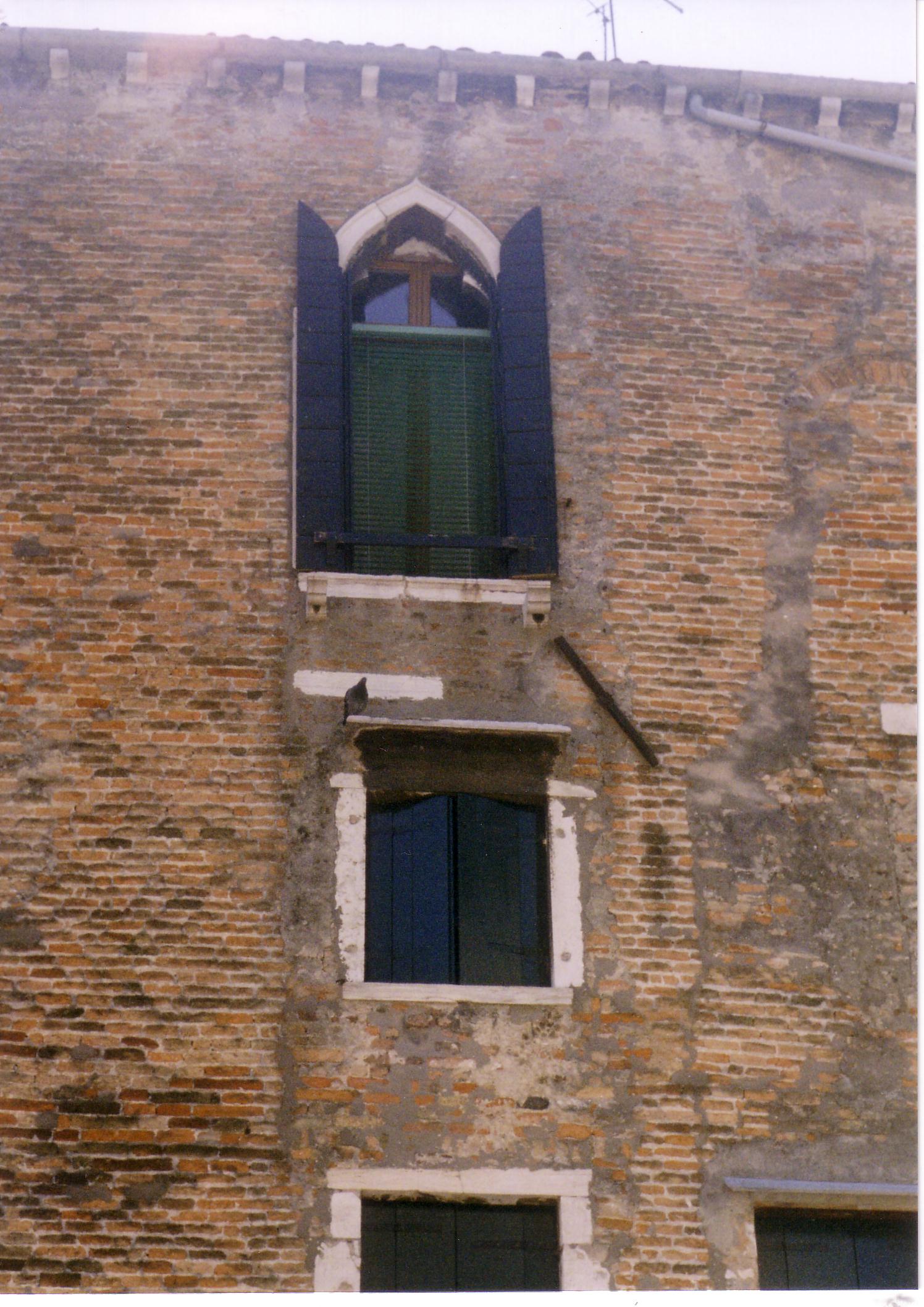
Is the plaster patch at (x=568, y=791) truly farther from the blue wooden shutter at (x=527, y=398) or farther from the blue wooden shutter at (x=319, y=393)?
the blue wooden shutter at (x=319, y=393)

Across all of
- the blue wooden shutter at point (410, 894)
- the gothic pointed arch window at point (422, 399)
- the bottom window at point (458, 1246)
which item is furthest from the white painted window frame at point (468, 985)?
the gothic pointed arch window at point (422, 399)

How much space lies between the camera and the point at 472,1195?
8.01 meters

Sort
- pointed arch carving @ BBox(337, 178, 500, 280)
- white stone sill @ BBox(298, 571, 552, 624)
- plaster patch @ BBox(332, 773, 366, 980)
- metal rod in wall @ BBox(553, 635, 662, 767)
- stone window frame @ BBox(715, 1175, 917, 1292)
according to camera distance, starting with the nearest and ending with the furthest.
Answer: stone window frame @ BBox(715, 1175, 917, 1292) → plaster patch @ BBox(332, 773, 366, 980) → metal rod in wall @ BBox(553, 635, 662, 767) → white stone sill @ BBox(298, 571, 552, 624) → pointed arch carving @ BBox(337, 178, 500, 280)

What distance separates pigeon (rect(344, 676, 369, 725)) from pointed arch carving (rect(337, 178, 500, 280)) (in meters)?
2.96

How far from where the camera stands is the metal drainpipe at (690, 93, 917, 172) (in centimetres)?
1095

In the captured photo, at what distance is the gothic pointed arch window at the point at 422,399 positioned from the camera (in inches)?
377

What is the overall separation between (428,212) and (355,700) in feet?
11.4

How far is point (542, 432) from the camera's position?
986 cm

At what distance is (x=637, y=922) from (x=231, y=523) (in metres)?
3.21

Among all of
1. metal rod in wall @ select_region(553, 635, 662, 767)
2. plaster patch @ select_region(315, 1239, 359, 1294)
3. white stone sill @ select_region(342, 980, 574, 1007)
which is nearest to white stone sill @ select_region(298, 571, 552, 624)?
metal rod in wall @ select_region(553, 635, 662, 767)

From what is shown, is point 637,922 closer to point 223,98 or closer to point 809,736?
point 809,736


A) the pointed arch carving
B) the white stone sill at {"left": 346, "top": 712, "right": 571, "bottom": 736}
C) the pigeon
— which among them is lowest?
the white stone sill at {"left": 346, "top": 712, "right": 571, "bottom": 736}

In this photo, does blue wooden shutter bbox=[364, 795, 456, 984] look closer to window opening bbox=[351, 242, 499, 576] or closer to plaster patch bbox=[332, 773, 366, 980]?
plaster patch bbox=[332, 773, 366, 980]

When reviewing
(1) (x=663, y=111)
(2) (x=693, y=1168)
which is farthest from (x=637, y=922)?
(1) (x=663, y=111)
